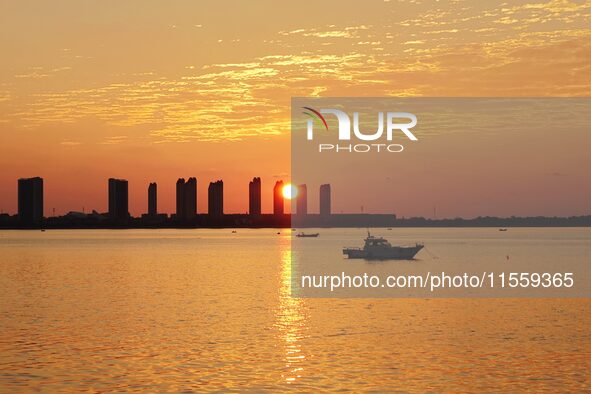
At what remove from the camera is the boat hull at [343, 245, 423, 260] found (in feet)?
586

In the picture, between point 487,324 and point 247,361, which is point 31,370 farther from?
point 487,324

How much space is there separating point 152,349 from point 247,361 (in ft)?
27.1

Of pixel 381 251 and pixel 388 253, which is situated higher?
pixel 381 251

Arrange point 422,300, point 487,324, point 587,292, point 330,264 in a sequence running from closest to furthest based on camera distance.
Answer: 1. point 487,324
2. point 422,300
3. point 587,292
4. point 330,264

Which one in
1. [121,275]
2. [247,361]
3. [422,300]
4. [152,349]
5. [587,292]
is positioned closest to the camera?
[247,361]

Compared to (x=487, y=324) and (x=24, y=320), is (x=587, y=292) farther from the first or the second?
(x=24, y=320)

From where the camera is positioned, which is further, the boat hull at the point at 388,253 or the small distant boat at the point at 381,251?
the boat hull at the point at 388,253

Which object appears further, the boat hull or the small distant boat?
the boat hull

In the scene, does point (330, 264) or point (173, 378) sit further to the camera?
point (330, 264)

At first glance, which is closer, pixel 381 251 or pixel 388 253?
pixel 381 251

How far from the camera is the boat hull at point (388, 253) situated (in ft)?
586

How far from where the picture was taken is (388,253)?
7072 inches

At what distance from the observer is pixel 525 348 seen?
192ft

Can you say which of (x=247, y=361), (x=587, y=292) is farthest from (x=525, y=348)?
(x=587, y=292)
